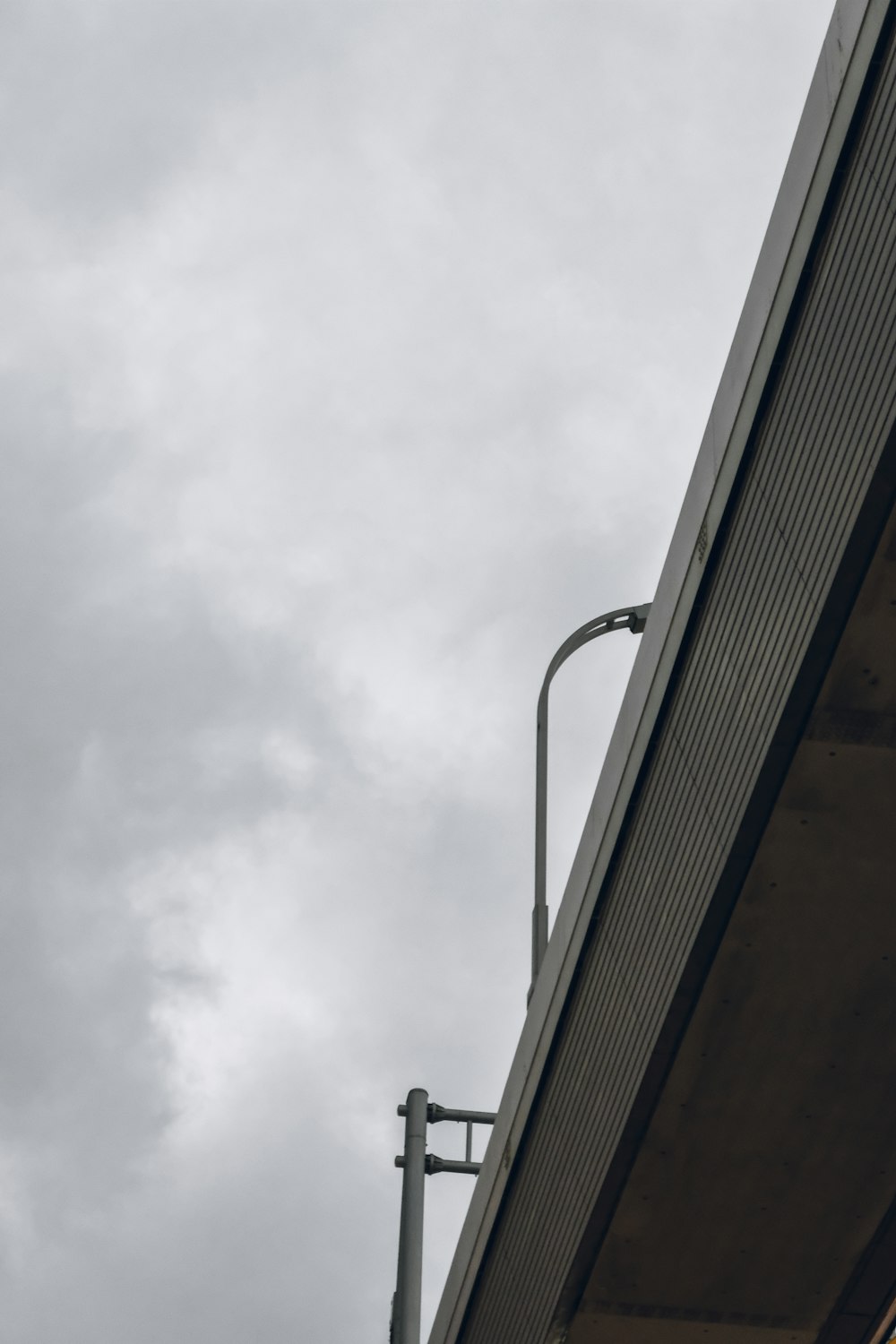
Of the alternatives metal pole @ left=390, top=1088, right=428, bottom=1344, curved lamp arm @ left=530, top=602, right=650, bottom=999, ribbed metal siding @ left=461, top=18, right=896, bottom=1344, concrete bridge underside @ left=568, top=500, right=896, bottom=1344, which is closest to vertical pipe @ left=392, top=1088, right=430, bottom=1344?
metal pole @ left=390, top=1088, right=428, bottom=1344

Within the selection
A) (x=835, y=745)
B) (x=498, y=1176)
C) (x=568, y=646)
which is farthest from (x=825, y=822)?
(x=568, y=646)

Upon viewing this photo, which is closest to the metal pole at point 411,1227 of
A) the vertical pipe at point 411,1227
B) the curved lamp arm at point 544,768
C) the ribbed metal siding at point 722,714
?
the vertical pipe at point 411,1227

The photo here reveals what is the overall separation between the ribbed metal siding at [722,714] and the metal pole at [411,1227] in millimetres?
4078

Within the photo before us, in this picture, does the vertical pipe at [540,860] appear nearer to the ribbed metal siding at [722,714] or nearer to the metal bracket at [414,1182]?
the metal bracket at [414,1182]

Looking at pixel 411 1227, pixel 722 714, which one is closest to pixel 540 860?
pixel 411 1227

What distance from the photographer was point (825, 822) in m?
10.9

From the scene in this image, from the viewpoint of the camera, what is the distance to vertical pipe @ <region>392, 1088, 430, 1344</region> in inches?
722

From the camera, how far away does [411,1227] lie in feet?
63.1

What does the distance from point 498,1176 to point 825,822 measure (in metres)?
4.80

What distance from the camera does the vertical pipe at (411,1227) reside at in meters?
18.3

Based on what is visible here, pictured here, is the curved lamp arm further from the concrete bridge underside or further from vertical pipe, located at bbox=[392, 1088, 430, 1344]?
the concrete bridge underside

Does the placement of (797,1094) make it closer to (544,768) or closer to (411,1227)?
(544,768)

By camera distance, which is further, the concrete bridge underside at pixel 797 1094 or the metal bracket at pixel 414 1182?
the metal bracket at pixel 414 1182

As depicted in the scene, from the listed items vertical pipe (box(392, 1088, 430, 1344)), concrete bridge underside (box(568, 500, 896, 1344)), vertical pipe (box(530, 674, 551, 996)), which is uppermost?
vertical pipe (box(530, 674, 551, 996))
